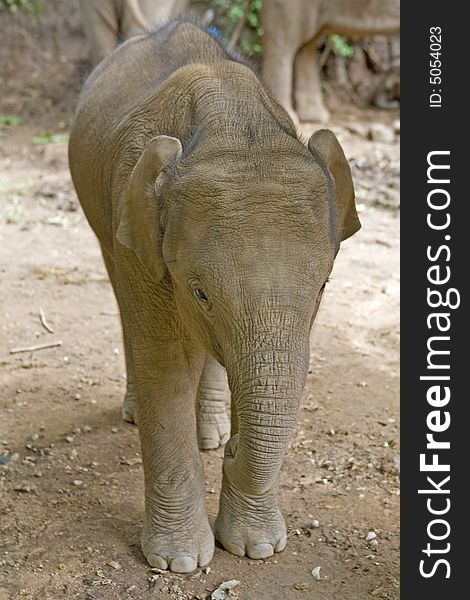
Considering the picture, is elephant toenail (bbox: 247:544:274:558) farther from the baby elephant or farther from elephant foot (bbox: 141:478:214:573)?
elephant foot (bbox: 141:478:214:573)

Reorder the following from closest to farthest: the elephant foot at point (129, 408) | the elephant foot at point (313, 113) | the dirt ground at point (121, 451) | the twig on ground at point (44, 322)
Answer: the dirt ground at point (121, 451) → the elephant foot at point (129, 408) → the twig on ground at point (44, 322) → the elephant foot at point (313, 113)

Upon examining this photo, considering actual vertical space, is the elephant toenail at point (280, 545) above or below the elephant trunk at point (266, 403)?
below

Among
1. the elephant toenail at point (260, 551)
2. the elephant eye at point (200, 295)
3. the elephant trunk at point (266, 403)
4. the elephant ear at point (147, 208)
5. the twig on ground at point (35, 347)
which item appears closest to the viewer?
the elephant trunk at point (266, 403)

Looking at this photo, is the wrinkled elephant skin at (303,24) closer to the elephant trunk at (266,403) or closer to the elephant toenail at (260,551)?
the elephant toenail at (260,551)

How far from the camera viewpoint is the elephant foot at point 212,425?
5.14 m

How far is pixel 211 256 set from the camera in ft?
10.6

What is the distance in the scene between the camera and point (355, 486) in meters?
4.79

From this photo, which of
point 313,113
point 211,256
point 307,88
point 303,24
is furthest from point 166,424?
point 307,88

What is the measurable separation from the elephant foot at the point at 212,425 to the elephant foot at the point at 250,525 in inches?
36.1

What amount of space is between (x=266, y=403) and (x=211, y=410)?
80.1 inches

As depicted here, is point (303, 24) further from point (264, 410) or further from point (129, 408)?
point (264, 410)

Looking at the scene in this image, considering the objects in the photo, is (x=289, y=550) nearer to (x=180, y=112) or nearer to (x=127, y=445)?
(x=127, y=445)

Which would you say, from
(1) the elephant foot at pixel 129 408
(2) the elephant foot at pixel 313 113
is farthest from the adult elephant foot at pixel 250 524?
(2) the elephant foot at pixel 313 113

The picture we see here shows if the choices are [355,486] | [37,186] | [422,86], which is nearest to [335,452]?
[355,486]
